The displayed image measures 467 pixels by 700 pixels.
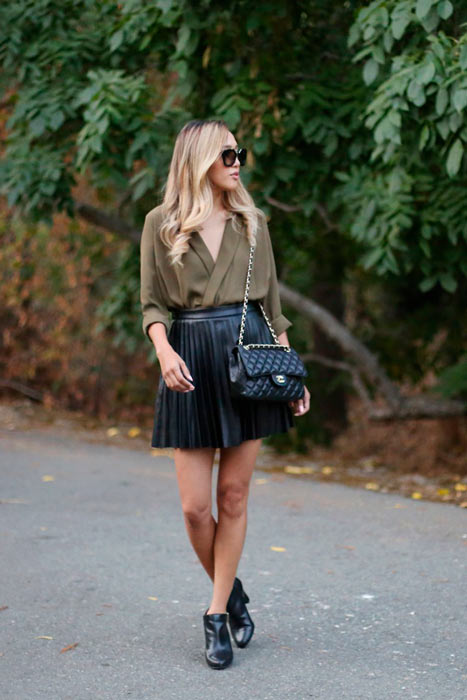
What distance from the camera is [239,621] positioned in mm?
4199

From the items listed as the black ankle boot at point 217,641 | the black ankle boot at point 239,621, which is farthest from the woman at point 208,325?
the black ankle boot at point 239,621

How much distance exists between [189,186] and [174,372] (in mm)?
748

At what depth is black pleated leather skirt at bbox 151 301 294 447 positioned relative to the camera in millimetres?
3941

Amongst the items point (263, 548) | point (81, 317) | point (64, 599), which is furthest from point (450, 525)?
point (81, 317)

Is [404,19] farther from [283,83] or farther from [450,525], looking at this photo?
[450,525]

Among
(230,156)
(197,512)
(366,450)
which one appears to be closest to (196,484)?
(197,512)

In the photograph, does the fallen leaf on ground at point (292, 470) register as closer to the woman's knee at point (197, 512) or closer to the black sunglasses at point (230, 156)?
the woman's knee at point (197, 512)

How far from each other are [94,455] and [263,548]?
362cm

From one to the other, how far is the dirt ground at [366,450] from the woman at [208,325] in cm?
339

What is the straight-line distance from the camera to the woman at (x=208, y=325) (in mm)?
3947

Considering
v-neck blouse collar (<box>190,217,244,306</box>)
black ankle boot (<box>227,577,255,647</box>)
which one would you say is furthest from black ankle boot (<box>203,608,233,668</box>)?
v-neck blouse collar (<box>190,217,244,306</box>)

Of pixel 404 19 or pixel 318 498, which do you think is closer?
pixel 404 19

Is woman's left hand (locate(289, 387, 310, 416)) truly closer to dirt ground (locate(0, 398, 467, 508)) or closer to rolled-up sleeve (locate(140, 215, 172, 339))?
rolled-up sleeve (locate(140, 215, 172, 339))

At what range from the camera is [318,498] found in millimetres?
7184
